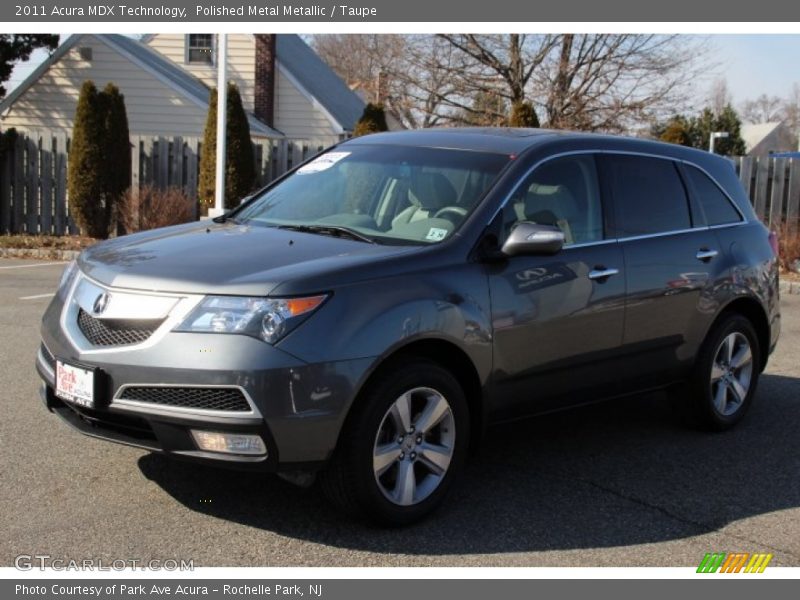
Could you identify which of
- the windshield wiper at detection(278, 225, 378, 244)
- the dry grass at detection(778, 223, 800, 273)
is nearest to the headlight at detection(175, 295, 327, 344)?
the windshield wiper at detection(278, 225, 378, 244)

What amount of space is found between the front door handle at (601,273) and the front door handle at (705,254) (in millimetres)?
948

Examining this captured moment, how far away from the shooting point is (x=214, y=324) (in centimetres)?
400

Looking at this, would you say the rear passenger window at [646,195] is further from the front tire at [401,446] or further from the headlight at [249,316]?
the headlight at [249,316]

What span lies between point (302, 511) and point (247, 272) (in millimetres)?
1218

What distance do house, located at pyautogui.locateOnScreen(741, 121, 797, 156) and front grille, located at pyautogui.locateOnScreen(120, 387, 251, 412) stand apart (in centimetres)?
7565

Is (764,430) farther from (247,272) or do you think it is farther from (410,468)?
(247,272)

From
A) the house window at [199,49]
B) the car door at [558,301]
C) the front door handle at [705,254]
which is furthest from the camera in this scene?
the house window at [199,49]

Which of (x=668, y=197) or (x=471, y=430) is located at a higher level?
(x=668, y=197)

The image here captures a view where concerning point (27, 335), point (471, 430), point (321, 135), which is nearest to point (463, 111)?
point (321, 135)

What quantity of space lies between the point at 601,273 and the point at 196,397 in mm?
2457

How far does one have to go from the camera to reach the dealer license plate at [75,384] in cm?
417

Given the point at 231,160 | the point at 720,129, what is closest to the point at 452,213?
the point at 231,160

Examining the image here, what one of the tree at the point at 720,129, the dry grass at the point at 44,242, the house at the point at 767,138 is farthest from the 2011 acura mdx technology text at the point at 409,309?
the house at the point at 767,138

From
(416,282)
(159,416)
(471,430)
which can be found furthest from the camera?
(471,430)
